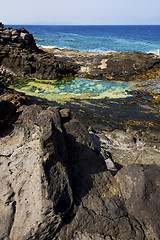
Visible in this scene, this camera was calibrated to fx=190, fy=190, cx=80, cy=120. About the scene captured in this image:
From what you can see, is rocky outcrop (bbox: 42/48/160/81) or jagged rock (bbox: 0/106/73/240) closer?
jagged rock (bbox: 0/106/73/240)

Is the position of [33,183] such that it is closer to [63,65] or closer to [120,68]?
[63,65]

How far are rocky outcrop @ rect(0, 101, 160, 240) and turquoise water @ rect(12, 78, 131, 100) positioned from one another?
12.3 metres

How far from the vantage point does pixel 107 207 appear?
420cm

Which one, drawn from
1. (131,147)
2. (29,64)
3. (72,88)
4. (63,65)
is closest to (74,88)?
(72,88)

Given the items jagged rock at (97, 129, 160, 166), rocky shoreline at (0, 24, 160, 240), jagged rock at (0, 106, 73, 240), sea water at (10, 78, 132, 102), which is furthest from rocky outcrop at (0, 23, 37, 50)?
jagged rock at (0, 106, 73, 240)

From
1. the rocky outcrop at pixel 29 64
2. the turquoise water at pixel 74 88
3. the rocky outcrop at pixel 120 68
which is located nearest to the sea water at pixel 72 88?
the turquoise water at pixel 74 88

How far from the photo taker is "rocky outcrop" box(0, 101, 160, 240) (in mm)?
3666

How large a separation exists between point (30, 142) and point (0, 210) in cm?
148

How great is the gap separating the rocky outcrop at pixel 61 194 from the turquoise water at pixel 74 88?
12272mm

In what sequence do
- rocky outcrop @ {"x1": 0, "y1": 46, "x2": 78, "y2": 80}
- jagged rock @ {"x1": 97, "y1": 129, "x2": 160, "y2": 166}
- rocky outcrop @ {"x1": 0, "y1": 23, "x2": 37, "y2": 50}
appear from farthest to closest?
rocky outcrop @ {"x1": 0, "y1": 23, "x2": 37, "y2": 50}, rocky outcrop @ {"x1": 0, "y1": 46, "x2": 78, "y2": 80}, jagged rock @ {"x1": 97, "y1": 129, "x2": 160, "y2": 166}

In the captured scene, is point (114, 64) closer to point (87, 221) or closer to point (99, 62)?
point (99, 62)

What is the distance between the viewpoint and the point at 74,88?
19.4 m

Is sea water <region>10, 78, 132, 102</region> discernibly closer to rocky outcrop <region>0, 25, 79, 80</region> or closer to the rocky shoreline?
rocky outcrop <region>0, 25, 79, 80</region>

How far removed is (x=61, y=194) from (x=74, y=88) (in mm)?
16284
